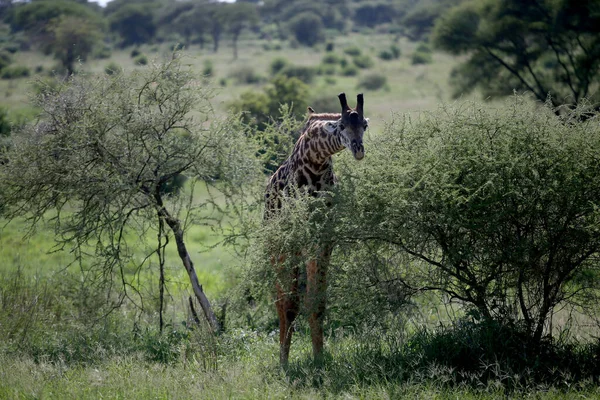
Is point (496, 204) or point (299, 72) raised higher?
point (299, 72)

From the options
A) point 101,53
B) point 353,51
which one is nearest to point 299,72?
point 101,53

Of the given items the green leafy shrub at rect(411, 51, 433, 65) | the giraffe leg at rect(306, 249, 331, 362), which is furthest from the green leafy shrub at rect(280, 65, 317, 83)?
the giraffe leg at rect(306, 249, 331, 362)

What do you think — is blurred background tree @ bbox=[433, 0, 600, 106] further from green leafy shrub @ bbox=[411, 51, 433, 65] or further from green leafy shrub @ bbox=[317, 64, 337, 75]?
green leafy shrub @ bbox=[411, 51, 433, 65]

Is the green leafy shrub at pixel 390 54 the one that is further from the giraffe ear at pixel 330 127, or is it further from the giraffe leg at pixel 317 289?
the giraffe leg at pixel 317 289

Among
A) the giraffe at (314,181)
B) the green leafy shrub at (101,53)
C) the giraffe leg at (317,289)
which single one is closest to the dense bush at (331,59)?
the green leafy shrub at (101,53)

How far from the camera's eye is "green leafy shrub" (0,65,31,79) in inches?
1724

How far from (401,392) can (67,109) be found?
5.80m

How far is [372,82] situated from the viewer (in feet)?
157

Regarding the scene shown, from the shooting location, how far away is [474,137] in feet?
24.4

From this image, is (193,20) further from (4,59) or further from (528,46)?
(528,46)

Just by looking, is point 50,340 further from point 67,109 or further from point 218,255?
point 218,255

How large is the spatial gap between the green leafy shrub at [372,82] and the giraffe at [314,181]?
39795 millimetres

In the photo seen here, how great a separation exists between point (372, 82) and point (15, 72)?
22.9 m

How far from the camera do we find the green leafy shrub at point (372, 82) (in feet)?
156
